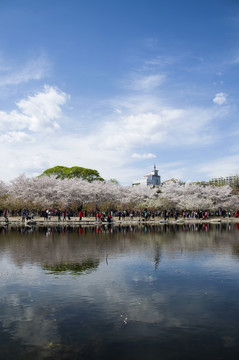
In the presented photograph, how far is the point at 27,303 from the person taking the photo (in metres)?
9.96

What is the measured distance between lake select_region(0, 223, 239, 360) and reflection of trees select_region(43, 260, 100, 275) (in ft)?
0.15

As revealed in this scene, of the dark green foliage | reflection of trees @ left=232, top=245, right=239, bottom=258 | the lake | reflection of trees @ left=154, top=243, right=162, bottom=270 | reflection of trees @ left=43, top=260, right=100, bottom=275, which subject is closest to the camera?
the lake

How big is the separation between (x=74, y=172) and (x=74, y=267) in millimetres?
A: 72431

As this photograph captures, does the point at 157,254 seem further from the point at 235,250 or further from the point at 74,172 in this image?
the point at 74,172

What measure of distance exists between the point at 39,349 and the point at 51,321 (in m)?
1.51

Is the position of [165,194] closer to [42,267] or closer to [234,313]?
[42,267]

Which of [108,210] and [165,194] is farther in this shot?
[165,194]

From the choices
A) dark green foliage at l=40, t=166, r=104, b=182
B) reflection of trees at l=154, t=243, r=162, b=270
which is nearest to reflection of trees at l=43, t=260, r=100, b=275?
reflection of trees at l=154, t=243, r=162, b=270

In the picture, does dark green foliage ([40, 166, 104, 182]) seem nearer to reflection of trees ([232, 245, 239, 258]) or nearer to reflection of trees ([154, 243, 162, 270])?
reflection of trees ([154, 243, 162, 270])

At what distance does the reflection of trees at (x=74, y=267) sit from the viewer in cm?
1411

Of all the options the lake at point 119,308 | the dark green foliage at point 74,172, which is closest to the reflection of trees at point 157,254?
the lake at point 119,308

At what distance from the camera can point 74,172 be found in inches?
3398

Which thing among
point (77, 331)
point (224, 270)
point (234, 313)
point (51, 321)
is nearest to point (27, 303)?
point (51, 321)

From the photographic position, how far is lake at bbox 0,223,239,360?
280 inches
